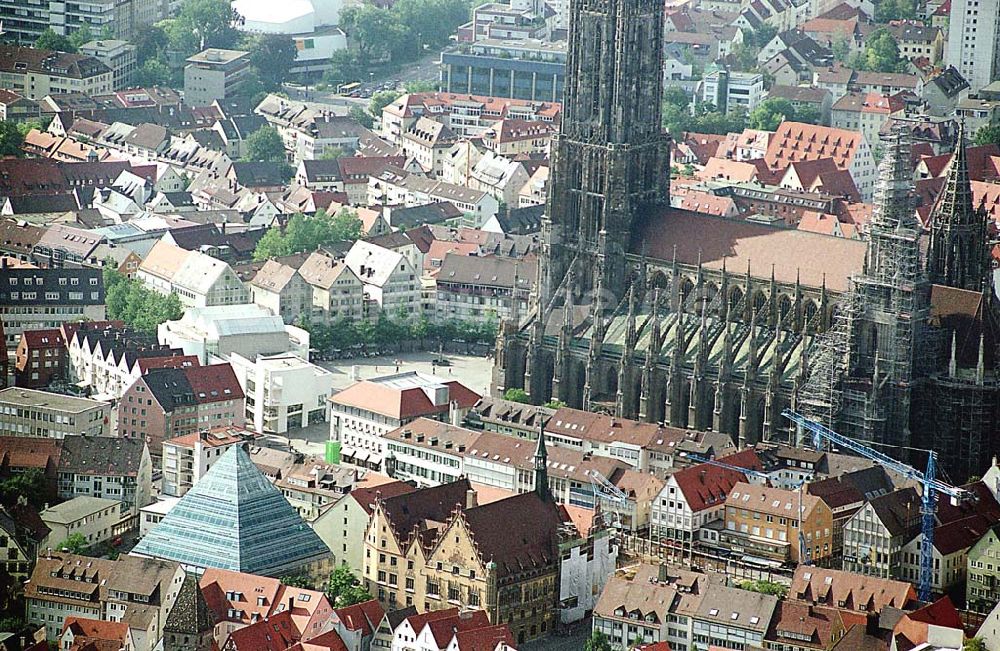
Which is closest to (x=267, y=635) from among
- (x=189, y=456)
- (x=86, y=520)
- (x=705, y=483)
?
(x=86, y=520)

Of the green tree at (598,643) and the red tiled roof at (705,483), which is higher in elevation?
the red tiled roof at (705,483)

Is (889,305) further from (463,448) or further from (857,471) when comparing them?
(463,448)

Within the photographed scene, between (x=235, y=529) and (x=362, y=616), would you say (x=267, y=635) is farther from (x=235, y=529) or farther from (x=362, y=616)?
(x=235, y=529)

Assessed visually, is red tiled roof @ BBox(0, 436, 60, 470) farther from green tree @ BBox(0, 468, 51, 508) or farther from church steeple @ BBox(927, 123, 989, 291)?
church steeple @ BBox(927, 123, 989, 291)

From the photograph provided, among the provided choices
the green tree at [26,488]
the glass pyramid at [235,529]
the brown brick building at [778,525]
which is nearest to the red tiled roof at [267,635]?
the glass pyramid at [235,529]

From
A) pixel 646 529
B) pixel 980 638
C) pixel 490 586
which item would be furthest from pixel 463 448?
pixel 980 638

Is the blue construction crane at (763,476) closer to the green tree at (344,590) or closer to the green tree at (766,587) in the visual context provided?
the green tree at (766,587)
